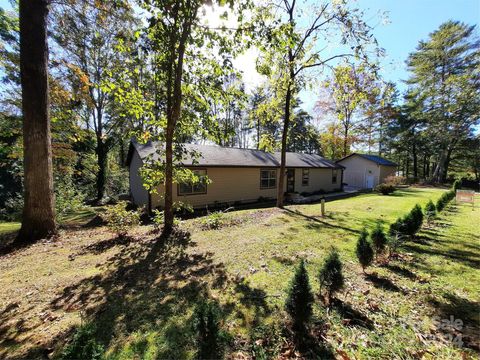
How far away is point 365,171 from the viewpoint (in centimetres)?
2666

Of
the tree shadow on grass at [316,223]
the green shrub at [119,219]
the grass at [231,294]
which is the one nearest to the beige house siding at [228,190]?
the tree shadow on grass at [316,223]

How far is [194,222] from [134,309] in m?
5.04

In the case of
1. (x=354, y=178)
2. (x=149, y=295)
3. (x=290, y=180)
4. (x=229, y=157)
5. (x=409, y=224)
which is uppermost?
(x=229, y=157)

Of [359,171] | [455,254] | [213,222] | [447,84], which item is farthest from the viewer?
[359,171]

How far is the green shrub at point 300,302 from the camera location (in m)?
2.69

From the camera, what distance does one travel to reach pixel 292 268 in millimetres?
4520

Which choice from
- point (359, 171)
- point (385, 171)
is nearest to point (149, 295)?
point (359, 171)

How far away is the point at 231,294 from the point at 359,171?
27.5 m

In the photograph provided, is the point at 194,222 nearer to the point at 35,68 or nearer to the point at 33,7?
the point at 35,68

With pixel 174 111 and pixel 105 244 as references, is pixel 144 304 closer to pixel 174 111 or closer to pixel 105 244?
pixel 105 244

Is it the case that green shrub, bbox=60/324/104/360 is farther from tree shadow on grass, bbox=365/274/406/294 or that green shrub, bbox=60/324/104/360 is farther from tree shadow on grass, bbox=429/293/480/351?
tree shadow on grass, bbox=365/274/406/294

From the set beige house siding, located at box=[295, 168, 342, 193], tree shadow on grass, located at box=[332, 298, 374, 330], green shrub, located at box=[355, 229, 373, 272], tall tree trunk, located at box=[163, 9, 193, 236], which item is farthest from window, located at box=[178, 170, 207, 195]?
tree shadow on grass, located at box=[332, 298, 374, 330]

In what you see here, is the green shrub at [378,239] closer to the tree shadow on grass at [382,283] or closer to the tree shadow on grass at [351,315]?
the tree shadow on grass at [382,283]

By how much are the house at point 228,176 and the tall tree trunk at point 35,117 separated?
501 centimetres
